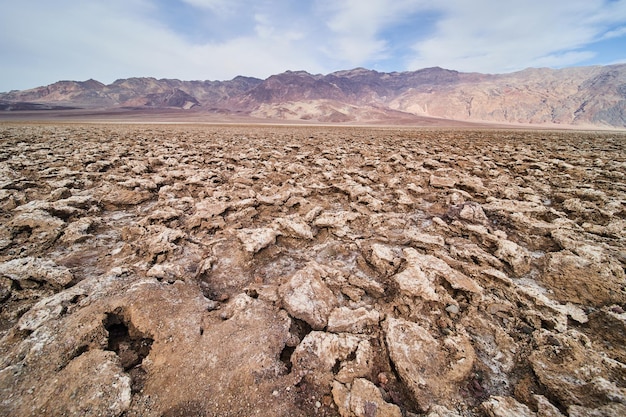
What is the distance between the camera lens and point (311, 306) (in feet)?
5.29

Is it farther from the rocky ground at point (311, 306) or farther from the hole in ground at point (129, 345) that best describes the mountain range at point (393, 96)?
the hole in ground at point (129, 345)

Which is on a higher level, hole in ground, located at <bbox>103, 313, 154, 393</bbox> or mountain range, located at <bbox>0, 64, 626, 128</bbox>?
mountain range, located at <bbox>0, 64, 626, 128</bbox>

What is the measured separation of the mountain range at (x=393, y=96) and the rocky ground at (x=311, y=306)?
65.0 m

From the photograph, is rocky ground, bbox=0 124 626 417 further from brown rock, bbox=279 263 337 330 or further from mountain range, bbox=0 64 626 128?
mountain range, bbox=0 64 626 128

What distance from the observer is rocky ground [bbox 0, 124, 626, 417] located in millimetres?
1128

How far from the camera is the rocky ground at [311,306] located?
3.70 feet

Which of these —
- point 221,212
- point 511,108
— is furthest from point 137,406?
point 511,108

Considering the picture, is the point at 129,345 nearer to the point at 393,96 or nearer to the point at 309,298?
the point at 309,298

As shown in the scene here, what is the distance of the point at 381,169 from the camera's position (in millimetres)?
5020

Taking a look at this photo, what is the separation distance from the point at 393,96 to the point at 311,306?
5271 inches

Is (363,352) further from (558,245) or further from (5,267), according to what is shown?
(5,267)

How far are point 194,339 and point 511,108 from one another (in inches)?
3890

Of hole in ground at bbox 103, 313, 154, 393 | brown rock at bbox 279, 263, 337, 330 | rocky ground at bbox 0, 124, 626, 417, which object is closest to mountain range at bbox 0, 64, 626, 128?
rocky ground at bbox 0, 124, 626, 417

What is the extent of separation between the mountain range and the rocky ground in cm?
6498
